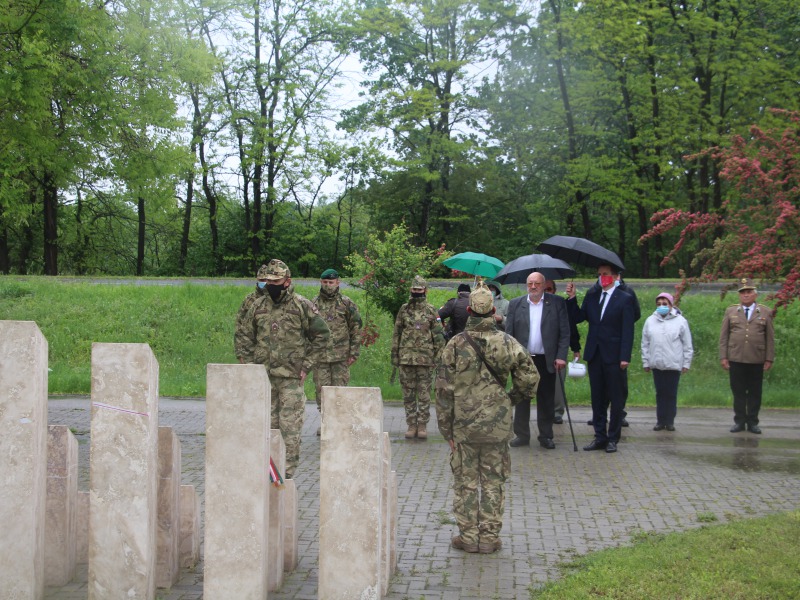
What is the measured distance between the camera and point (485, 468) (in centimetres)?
650

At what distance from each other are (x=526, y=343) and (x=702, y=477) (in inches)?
102

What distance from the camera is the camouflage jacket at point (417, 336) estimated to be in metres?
11.2

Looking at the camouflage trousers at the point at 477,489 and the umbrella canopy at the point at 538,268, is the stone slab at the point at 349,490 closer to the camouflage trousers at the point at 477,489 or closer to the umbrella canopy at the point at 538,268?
Result: the camouflage trousers at the point at 477,489

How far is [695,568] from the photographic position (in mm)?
5695

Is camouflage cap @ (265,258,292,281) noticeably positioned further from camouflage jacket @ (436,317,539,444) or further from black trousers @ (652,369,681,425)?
black trousers @ (652,369,681,425)

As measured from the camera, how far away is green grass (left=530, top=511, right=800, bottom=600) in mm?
5293

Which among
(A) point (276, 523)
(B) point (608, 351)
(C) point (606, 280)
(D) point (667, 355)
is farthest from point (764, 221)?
(A) point (276, 523)

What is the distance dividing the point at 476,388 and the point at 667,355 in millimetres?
6076

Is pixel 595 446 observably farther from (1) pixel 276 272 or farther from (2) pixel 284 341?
(1) pixel 276 272

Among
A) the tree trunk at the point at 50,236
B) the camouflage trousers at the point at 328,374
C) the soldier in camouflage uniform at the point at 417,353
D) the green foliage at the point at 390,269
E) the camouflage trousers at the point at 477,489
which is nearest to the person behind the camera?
the camouflage trousers at the point at 477,489

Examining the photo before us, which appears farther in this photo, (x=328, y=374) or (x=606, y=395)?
(x=328, y=374)

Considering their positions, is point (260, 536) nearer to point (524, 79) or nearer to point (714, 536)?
point (714, 536)

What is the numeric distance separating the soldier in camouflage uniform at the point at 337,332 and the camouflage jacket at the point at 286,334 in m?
2.25

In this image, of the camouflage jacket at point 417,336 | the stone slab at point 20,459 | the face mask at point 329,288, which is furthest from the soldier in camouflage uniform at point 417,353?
the stone slab at point 20,459
